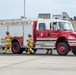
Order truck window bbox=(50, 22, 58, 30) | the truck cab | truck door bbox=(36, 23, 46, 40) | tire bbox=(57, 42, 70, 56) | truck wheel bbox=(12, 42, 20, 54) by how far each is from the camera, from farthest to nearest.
A: 1. truck wheel bbox=(12, 42, 20, 54)
2. truck door bbox=(36, 23, 46, 40)
3. truck window bbox=(50, 22, 58, 30)
4. tire bbox=(57, 42, 70, 56)
5. the truck cab

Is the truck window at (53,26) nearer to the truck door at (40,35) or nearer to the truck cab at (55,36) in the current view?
the truck cab at (55,36)

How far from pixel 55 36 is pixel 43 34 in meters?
1.04

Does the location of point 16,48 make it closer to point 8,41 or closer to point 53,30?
point 8,41

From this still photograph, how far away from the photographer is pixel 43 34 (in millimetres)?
25078

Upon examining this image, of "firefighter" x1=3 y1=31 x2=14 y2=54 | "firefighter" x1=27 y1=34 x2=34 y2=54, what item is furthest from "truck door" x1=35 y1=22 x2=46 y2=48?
"firefighter" x1=3 y1=31 x2=14 y2=54

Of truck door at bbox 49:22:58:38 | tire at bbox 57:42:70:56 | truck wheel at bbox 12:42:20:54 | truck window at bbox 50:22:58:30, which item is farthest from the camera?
Answer: truck wheel at bbox 12:42:20:54

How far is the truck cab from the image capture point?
23.7 meters

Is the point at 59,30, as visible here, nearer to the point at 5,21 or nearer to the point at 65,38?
the point at 65,38

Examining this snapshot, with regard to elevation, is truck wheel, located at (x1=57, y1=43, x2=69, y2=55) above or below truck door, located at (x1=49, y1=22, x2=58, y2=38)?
below

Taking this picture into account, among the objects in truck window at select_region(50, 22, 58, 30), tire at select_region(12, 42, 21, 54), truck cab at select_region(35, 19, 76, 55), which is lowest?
tire at select_region(12, 42, 21, 54)

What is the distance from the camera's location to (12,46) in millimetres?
27172

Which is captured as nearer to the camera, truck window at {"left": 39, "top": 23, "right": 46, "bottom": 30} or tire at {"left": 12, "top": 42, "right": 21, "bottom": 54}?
truck window at {"left": 39, "top": 23, "right": 46, "bottom": 30}

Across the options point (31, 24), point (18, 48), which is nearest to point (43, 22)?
point (31, 24)

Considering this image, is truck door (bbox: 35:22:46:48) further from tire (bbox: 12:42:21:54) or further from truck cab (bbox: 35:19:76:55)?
tire (bbox: 12:42:21:54)
